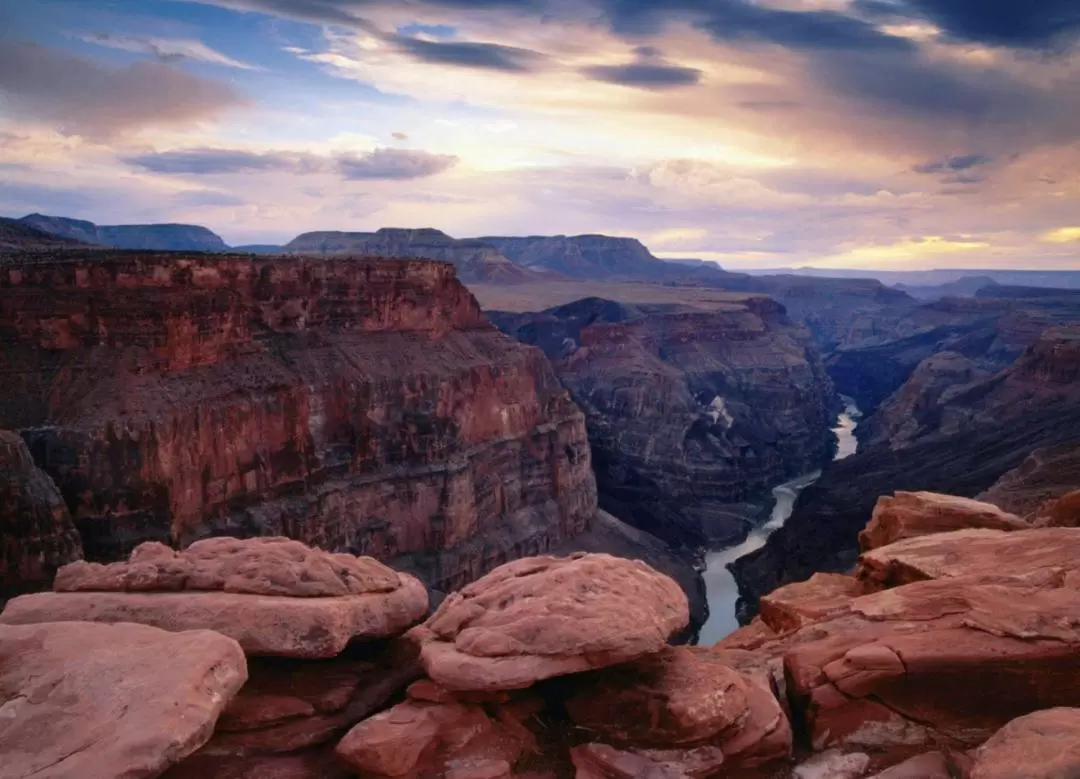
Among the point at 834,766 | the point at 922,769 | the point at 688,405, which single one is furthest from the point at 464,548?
the point at 688,405

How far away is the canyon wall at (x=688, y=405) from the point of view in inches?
3487

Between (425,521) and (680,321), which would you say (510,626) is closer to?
(425,521)

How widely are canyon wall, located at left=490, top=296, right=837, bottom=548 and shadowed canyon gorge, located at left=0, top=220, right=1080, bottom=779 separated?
600 millimetres

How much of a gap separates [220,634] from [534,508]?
5200cm

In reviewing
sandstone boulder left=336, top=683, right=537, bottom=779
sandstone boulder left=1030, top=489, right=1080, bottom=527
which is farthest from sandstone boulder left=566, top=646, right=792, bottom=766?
sandstone boulder left=1030, top=489, right=1080, bottom=527

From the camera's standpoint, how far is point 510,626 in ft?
43.5

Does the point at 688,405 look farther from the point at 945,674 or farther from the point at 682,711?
the point at 682,711

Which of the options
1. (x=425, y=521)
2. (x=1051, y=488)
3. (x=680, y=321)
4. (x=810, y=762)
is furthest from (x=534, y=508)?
(x=680, y=321)

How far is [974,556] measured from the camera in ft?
55.7

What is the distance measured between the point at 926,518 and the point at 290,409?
35059mm

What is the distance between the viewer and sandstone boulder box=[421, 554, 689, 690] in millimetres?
12602

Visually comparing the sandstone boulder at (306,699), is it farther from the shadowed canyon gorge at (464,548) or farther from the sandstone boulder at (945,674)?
the sandstone boulder at (945,674)

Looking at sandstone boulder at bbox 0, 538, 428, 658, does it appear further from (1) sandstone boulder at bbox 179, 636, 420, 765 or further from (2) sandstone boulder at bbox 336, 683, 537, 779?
(2) sandstone boulder at bbox 336, 683, 537, 779

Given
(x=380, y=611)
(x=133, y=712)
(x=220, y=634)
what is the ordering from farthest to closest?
(x=380, y=611)
(x=220, y=634)
(x=133, y=712)
